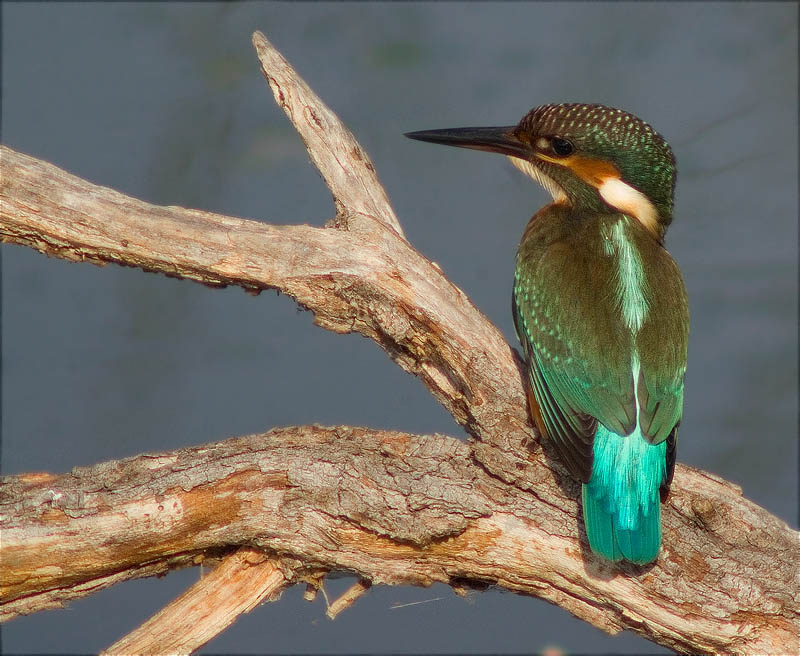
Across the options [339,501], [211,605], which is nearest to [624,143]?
[339,501]

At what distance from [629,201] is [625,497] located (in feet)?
2.53

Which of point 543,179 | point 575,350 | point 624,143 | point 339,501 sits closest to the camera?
point 339,501

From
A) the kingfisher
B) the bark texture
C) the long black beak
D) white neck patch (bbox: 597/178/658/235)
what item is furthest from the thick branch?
the long black beak

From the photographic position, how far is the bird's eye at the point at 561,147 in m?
2.38

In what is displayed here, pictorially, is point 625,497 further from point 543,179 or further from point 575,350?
point 543,179

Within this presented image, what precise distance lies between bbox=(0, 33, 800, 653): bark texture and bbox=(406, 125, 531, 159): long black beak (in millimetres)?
571

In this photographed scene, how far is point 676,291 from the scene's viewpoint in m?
2.19

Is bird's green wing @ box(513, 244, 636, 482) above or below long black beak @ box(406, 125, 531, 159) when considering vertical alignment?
below

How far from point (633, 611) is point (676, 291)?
2.24ft

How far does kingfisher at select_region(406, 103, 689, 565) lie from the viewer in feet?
6.37

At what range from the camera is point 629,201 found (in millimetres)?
2373

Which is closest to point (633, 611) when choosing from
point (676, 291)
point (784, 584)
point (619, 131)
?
point (784, 584)

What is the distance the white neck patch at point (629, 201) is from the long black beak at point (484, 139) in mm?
215

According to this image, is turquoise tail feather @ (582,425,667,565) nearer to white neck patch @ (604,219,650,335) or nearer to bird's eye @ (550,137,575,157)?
white neck patch @ (604,219,650,335)
